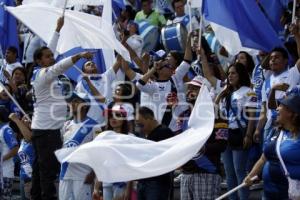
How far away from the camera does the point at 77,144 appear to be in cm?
1229

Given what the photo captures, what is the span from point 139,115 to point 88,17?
11.2ft

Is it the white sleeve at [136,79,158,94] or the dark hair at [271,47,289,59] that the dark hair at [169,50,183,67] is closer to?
the white sleeve at [136,79,158,94]

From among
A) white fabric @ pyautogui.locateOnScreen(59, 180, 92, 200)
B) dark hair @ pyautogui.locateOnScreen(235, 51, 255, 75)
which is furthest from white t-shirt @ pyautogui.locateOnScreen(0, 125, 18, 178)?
dark hair @ pyautogui.locateOnScreen(235, 51, 255, 75)

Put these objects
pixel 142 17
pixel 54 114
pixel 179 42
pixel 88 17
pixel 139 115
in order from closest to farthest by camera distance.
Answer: pixel 139 115 < pixel 54 114 < pixel 88 17 < pixel 179 42 < pixel 142 17

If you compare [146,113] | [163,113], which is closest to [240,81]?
[163,113]

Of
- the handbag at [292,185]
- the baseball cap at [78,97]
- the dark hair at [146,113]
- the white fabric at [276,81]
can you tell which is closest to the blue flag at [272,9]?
the white fabric at [276,81]

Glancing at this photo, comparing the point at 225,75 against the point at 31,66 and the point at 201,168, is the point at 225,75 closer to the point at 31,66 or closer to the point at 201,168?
the point at 201,168

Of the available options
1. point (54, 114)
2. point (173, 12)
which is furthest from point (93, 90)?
point (173, 12)

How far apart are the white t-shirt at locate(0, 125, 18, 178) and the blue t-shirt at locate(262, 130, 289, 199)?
5319 millimetres

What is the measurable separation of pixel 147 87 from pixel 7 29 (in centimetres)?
413

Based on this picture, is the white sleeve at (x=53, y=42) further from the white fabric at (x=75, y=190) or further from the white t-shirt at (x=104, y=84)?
the white fabric at (x=75, y=190)

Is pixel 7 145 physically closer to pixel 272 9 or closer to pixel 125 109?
pixel 125 109

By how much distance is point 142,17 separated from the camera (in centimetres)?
1722

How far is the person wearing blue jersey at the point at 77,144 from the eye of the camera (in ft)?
39.7
